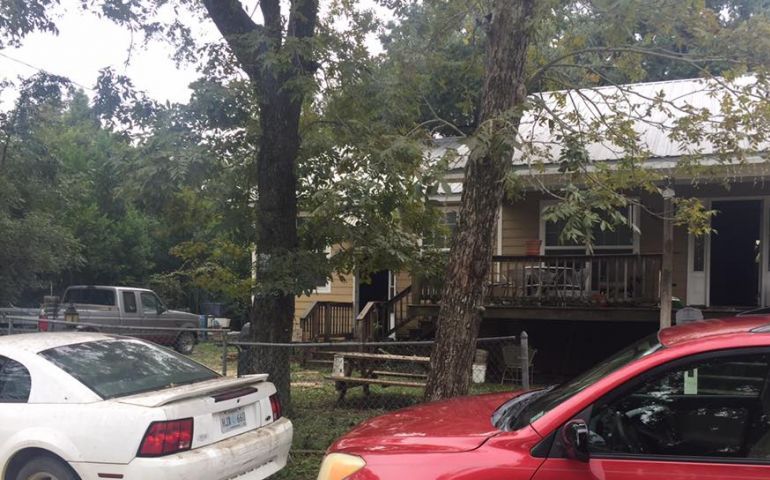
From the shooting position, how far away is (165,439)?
168 inches

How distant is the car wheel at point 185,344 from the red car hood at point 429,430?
15.4 metres

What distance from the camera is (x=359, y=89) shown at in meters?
7.86

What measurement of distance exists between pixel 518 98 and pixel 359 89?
2.94 m

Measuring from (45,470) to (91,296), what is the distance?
559 inches

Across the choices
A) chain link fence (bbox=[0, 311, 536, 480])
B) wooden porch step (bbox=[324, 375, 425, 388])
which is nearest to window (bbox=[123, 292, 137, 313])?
chain link fence (bbox=[0, 311, 536, 480])

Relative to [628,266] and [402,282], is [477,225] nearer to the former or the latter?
[628,266]

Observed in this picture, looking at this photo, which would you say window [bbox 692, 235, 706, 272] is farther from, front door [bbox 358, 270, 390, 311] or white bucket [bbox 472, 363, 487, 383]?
front door [bbox 358, 270, 390, 311]

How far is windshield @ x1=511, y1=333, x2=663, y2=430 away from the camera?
9.87 feet

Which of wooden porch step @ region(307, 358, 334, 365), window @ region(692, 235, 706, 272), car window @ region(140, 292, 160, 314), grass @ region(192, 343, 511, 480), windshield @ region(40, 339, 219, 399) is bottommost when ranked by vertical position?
wooden porch step @ region(307, 358, 334, 365)

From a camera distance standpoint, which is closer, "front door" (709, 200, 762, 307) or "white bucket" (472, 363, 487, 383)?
"white bucket" (472, 363, 487, 383)

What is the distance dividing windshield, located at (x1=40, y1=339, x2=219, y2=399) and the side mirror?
3.18 metres

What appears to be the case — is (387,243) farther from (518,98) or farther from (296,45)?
(518,98)

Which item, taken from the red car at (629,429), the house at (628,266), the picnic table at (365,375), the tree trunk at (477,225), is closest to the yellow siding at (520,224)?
the house at (628,266)

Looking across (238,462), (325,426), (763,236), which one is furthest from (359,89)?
(763,236)
